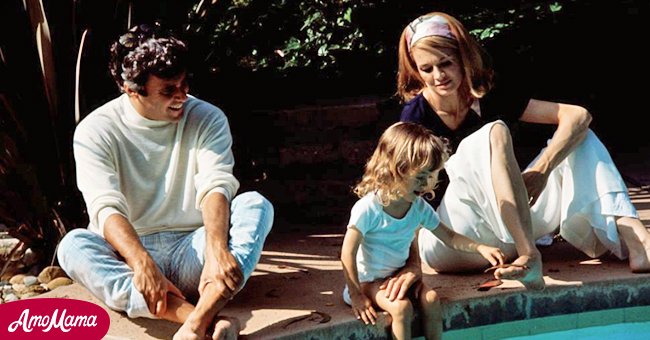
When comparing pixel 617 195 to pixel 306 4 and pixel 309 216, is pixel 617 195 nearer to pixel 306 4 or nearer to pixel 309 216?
pixel 309 216

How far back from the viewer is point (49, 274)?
14.6 feet

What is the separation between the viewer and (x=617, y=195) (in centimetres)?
412

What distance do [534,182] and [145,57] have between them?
155 centimetres

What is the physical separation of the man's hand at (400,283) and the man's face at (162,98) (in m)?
0.96

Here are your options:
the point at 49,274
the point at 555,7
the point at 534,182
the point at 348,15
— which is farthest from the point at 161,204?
the point at 555,7

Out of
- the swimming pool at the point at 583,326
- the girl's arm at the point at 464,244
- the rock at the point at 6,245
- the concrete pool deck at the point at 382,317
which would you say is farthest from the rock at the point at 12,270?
the swimming pool at the point at 583,326

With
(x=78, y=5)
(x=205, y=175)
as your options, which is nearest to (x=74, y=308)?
(x=205, y=175)

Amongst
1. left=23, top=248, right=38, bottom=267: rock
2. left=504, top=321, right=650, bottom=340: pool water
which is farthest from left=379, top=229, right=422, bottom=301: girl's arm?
left=23, top=248, right=38, bottom=267: rock

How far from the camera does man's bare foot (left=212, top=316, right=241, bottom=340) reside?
3.29 meters

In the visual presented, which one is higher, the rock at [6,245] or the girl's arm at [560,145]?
the girl's arm at [560,145]

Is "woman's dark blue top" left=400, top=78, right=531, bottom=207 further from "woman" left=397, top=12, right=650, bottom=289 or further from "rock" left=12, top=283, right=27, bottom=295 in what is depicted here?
"rock" left=12, top=283, right=27, bottom=295

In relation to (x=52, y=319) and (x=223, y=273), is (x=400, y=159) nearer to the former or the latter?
(x=223, y=273)

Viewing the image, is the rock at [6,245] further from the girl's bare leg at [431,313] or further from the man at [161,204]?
the girl's bare leg at [431,313]

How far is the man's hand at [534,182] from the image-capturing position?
13.5 feet
